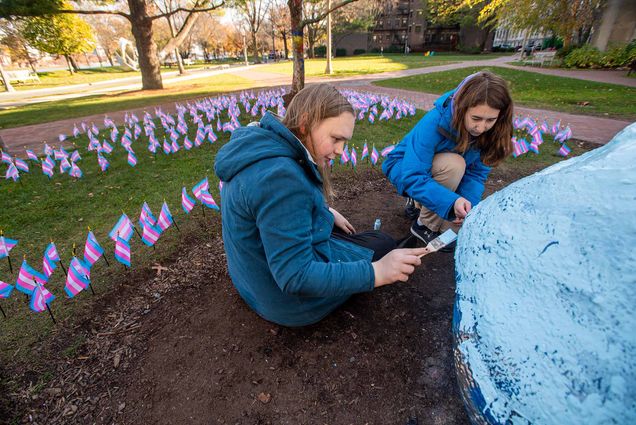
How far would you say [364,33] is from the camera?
53.7 metres

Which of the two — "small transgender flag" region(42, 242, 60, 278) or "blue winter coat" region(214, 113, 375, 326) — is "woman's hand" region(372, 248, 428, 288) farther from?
"small transgender flag" region(42, 242, 60, 278)

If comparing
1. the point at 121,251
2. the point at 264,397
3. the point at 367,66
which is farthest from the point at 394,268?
the point at 367,66

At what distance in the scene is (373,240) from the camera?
2.43 metres

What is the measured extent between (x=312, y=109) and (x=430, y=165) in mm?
1601

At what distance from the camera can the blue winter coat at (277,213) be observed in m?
1.33

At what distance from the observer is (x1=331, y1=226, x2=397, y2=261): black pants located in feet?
→ 7.69

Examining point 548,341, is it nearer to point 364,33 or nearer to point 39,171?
point 39,171

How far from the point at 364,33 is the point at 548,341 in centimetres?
6167

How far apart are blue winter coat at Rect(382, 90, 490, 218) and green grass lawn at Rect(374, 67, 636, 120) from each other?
6.46 meters

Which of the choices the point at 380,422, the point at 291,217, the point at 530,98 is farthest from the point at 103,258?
the point at 530,98

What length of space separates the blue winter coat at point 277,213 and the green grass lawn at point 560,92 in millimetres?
8500

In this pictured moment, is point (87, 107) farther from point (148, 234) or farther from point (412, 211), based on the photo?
point (412, 211)

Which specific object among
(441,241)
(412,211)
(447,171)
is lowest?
(412,211)

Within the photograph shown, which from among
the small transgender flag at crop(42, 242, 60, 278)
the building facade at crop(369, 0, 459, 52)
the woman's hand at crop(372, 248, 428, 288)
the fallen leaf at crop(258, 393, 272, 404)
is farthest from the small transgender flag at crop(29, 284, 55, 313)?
the building facade at crop(369, 0, 459, 52)
